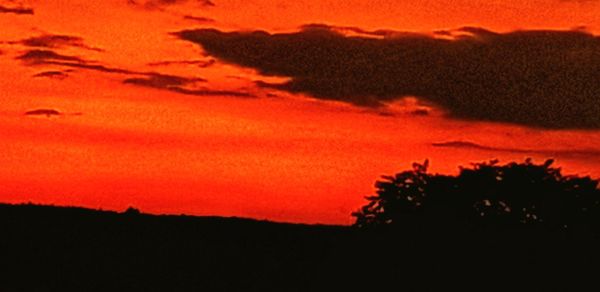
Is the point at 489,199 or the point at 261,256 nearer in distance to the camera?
the point at 489,199

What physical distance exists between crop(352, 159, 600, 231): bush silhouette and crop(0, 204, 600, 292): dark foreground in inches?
11.9

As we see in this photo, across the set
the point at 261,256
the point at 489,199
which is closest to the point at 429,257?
the point at 489,199

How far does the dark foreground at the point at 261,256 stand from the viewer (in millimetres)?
37188

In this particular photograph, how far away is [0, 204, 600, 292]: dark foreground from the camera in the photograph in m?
37.2

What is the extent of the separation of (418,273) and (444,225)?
1.00 metres

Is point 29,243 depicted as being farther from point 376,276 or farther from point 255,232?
point 376,276

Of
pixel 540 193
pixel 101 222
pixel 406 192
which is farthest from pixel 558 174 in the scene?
pixel 101 222

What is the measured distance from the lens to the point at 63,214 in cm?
5388

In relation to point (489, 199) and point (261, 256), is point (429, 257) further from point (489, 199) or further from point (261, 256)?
point (261, 256)

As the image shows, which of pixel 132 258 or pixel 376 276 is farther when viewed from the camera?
pixel 132 258

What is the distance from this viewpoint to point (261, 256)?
52344 millimetres

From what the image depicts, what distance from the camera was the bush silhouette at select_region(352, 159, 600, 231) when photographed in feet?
123

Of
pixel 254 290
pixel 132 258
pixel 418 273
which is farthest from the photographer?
pixel 132 258

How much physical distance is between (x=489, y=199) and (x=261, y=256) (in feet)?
50.8
